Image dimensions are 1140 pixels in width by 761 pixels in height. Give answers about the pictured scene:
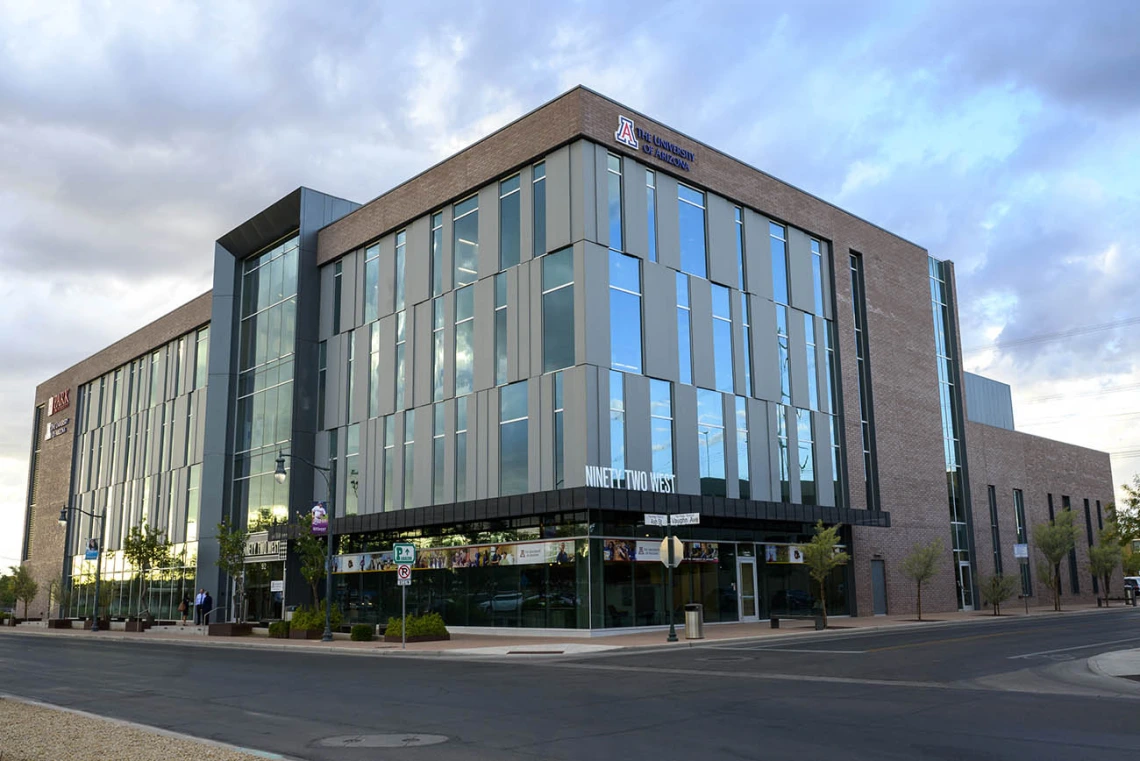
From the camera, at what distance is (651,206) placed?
1480 inches

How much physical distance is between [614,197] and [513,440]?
980 cm

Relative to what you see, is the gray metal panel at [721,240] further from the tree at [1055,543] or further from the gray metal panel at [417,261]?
the tree at [1055,543]

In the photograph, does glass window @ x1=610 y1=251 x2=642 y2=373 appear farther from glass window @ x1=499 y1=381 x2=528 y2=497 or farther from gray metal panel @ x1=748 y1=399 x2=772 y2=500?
gray metal panel @ x1=748 y1=399 x2=772 y2=500

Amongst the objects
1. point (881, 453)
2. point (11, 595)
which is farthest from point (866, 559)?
→ point (11, 595)

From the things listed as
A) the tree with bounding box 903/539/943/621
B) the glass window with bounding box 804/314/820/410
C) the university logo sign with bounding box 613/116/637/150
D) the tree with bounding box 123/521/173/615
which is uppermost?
the university logo sign with bounding box 613/116/637/150

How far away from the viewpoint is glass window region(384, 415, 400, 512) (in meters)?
42.9

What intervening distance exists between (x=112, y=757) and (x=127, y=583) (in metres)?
60.1

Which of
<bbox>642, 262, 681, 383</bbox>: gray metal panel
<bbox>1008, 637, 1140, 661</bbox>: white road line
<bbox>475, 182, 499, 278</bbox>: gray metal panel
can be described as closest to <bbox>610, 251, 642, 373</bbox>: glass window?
<bbox>642, 262, 681, 383</bbox>: gray metal panel

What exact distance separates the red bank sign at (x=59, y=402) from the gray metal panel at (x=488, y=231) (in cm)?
5451

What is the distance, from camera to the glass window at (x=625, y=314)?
35.2 meters

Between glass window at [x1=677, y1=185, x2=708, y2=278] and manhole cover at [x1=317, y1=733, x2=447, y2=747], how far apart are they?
28.8 m

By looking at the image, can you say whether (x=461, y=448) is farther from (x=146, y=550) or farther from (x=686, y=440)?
(x=146, y=550)

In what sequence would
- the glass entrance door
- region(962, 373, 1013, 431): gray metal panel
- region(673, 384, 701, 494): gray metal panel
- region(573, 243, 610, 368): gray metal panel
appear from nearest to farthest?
region(573, 243, 610, 368): gray metal panel < region(673, 384, 701, 494): gray metal panel < the glass entrance door < region(962, 373, 1013, 431): gray metal panel

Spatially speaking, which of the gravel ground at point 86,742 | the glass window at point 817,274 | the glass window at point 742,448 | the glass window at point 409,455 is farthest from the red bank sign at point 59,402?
the gravel ground at point 86,742
